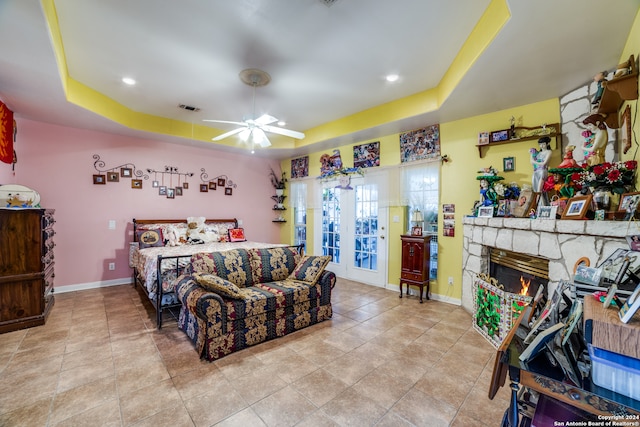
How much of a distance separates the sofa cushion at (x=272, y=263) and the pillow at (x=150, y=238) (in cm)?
204

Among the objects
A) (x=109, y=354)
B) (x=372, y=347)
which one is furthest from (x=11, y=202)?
(x=372, y=347)

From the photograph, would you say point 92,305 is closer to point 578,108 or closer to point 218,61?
point 218,61

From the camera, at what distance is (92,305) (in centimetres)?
374

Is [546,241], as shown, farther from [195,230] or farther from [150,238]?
[150,238]

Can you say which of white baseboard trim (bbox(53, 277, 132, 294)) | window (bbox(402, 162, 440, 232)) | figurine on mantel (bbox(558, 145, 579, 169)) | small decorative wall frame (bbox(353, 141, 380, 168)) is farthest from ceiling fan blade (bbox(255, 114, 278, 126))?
white baseboard trim (bbox(53, 277, 132, 294))

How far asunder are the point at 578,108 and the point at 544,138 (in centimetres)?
39

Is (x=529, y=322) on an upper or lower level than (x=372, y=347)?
upper

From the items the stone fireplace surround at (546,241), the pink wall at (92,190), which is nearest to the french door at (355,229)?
the stone fireplace surround at (546,241)

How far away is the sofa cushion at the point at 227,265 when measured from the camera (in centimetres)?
290

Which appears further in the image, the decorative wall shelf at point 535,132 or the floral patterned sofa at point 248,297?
the decorative wall shelf at point 535,132

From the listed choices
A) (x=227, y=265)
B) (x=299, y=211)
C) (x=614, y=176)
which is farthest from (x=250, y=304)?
(x=299, y=211)

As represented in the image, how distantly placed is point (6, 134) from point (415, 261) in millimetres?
5757

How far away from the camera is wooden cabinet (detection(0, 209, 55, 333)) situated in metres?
2.90

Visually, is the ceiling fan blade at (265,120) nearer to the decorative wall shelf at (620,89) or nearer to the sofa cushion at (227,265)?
the sofa cushion at (227,265)
